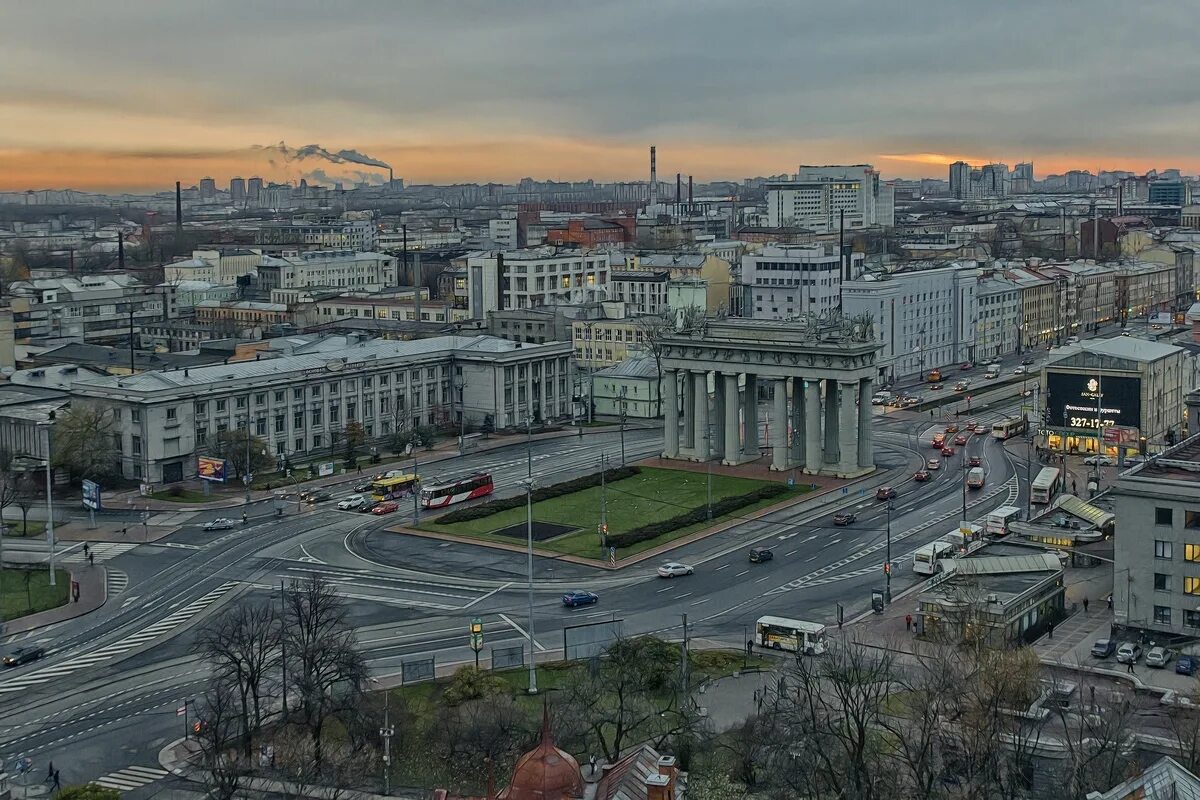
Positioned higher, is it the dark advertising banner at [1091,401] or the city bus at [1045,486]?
the dark advertising banner at [1091,401]

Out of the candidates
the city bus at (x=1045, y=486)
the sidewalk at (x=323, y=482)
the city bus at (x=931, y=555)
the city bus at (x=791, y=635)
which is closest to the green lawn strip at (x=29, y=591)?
the sidewalk at (x=323, y=482)

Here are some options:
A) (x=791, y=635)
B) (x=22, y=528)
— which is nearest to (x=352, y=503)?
(x=22, y=528)

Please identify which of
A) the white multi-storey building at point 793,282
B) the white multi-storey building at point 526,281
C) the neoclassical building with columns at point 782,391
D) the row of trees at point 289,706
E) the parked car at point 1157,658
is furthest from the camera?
the white multi-storey building at point 526,281

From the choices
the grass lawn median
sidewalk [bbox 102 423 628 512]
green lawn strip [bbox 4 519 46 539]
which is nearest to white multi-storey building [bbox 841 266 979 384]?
sidewalk [bbox 102 423 628 512]

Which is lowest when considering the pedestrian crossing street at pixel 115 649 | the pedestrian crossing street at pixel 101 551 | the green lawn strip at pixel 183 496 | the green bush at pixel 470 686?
the pedestrian crossing street at pixel 115 649

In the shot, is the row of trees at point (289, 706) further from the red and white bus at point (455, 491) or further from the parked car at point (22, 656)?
the red and white bus at point (455, 491)

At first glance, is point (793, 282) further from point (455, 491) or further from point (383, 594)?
point (383, 594)

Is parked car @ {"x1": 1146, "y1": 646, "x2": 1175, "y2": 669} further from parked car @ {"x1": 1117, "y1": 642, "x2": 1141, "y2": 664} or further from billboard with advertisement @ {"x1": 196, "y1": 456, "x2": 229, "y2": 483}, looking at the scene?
billboard with advertisement @ {"x1": 196, "y1": 456, "x2": 229, "y2": 483}
